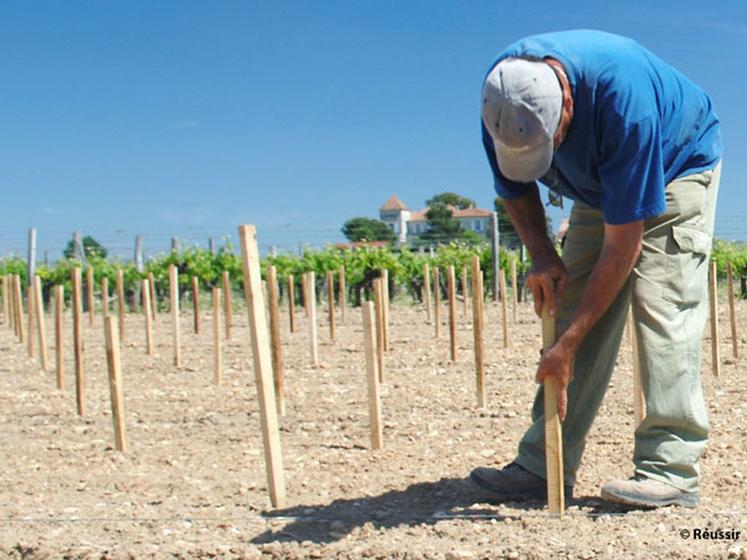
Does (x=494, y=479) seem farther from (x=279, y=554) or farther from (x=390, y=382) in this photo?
(x=390, y=382)

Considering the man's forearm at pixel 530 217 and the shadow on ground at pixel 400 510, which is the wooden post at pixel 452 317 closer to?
the shadow on ground at pixel 400 510

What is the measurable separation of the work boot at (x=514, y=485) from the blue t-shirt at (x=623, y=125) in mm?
960

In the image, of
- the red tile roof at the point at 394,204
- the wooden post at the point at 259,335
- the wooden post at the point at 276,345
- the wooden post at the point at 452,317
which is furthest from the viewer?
the red tile roof at the point at 394,204

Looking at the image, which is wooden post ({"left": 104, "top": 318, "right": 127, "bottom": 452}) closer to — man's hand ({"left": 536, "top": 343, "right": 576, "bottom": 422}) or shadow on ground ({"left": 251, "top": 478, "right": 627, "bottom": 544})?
shadow on ground ({"left": 251, "top": 478, "right": 627, "bottom": 544})

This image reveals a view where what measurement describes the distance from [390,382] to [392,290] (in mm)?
10867

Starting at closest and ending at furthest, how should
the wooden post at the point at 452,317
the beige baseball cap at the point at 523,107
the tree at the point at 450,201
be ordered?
the beige baseball cap at the point at 523,107 → the wooden post at the point at 452,317 → the tree at the point at 450,201

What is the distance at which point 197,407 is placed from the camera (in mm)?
5469

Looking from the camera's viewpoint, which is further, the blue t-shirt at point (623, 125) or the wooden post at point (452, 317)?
the wooden post at point (452, 317)

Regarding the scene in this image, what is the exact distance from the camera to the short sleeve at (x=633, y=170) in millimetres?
2393

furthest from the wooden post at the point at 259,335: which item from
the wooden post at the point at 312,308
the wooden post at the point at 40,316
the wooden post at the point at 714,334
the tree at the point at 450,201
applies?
the tree at the point at 450,201

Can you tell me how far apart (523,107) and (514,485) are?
1326mm

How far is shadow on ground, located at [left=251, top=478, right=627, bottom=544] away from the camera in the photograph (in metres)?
2.69

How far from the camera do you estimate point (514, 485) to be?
117 inches

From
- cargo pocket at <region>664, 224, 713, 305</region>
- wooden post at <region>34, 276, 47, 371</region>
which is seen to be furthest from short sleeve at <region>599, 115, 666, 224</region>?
wooden post at <region>34, 276, 47, 371</region>
